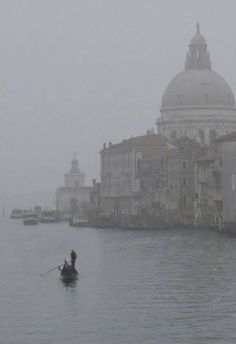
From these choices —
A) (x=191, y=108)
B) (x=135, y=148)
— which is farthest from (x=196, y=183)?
(x=191, y=108)

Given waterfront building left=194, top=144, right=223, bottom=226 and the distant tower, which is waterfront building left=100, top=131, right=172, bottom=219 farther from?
the distant tower

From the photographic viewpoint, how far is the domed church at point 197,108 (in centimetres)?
12031

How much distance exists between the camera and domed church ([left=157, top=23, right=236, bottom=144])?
4737 inches

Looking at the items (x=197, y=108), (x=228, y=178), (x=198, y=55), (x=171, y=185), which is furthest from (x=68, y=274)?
(x=198, y=55)

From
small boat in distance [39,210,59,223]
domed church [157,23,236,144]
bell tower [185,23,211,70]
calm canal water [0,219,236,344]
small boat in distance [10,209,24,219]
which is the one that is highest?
bell tower [185,23,211,70]

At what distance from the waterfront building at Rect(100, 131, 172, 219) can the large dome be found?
5.71 metres

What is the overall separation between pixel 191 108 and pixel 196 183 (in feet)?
107

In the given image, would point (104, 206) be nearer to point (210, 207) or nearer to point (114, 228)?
point (114, 228)

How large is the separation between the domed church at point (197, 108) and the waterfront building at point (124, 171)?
3.89 metres

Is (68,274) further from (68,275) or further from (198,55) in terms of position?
(198,55)

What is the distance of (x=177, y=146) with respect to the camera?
97.9 metres

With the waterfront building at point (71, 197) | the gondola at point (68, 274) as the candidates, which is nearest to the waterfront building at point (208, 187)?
the gondola at point (68, 274)

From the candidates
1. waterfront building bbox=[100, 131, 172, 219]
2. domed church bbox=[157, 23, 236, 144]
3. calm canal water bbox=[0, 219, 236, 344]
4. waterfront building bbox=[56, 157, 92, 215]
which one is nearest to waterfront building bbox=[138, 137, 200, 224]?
waterfront building bbox=[100, 131, 172, 219]

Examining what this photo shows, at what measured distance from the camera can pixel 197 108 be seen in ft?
396
